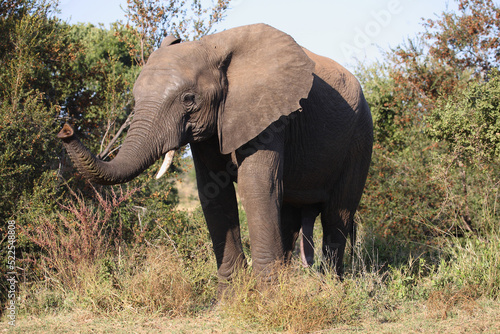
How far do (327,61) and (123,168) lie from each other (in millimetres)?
2967

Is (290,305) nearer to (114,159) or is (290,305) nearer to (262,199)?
(262,199)

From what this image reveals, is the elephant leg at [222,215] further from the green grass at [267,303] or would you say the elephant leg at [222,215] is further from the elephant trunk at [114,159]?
the elephant trunk at [114,159]

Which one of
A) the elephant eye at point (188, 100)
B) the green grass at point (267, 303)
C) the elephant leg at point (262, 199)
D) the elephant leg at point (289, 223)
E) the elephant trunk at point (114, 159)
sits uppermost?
the elephant eye at point (188, 100)

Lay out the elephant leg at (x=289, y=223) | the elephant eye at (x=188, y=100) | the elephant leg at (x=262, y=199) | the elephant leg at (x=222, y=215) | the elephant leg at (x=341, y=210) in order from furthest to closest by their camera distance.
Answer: the elephant leg at (x=289, y=223) → the elephant leg at (x=341, y=210) → the elephant leg at (x=222, y=215) → the elephant leg at (x=262, y=199) → the elephant eye at (x=188, y=100)

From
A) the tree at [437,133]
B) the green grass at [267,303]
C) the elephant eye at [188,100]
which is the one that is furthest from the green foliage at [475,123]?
the elephant eye at [188,100]

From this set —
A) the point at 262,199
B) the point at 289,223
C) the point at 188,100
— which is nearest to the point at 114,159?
the point at 188,100

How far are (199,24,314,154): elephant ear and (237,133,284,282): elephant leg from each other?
178 mm

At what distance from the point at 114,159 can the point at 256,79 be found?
1.50 metres

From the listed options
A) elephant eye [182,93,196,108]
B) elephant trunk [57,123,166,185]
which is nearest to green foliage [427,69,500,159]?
elephant eye [182,93,196,108]

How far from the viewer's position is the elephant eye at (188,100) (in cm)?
456

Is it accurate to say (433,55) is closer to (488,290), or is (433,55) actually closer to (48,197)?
(488,290)

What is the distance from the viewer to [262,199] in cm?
482

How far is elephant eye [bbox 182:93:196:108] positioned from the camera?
4.56 m

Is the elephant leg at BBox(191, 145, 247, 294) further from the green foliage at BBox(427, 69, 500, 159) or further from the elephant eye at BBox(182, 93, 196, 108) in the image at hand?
the green foliage at BBox(427, 69, 500, 159)
